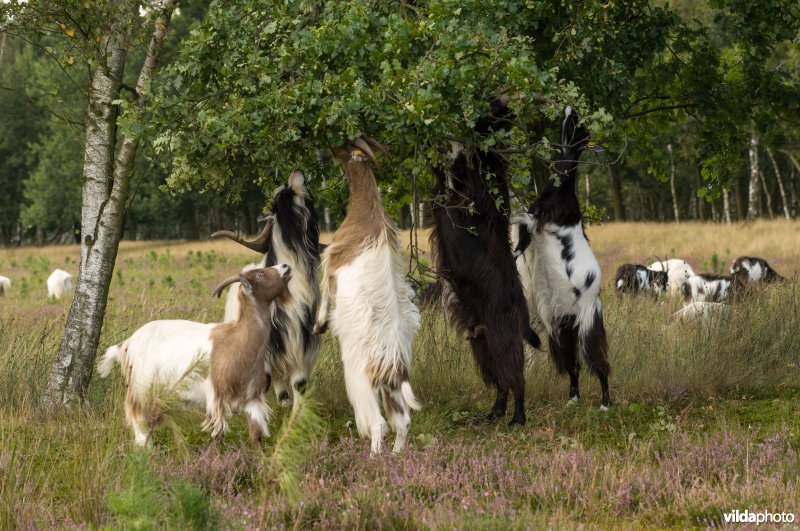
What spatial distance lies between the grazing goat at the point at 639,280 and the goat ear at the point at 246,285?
9.20m

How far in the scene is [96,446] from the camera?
5.67m

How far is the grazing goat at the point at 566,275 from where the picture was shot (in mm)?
7680

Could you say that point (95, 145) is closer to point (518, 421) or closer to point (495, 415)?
point (495, 415)

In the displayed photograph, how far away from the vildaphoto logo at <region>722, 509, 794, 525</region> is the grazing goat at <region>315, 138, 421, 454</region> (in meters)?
2.29

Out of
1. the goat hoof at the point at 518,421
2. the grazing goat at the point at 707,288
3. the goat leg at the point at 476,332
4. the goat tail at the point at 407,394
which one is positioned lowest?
the goat hoof at the point at 518,421

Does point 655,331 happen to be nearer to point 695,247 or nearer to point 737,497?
point 737,497

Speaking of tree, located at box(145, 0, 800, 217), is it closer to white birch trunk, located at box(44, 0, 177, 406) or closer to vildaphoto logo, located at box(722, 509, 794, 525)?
white birch trunk, located at box(44, 0, 177, 406)

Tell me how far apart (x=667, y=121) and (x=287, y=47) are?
6.61m

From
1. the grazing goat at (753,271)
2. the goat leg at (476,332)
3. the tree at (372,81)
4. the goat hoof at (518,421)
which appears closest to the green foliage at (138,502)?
the tree at (372,81)

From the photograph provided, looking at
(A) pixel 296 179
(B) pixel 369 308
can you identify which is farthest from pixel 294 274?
(B) pixel 369 308

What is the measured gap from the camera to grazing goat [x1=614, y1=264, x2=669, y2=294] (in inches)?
567

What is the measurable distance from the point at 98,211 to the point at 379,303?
3129mm

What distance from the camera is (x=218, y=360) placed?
6203 millimetres

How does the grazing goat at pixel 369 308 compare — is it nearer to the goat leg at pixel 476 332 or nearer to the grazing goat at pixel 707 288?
the goat leg at pixel 476 332
